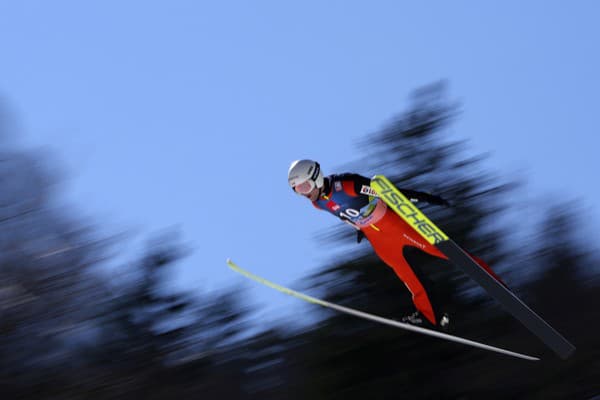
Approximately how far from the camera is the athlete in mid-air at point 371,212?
23.1 feet

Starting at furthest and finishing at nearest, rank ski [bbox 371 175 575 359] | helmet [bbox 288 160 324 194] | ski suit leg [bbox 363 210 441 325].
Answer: ski suit leg [bbox 363 210 441 325], ski [bbox 371 175 575 359], helmet [bbox 288 160 324 194]

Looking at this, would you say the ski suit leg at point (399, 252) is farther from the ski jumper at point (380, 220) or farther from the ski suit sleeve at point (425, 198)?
the ski suit sleeve at point (425, 198)

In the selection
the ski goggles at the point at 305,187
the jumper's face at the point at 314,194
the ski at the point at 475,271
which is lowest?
the ski at the point at 475,271

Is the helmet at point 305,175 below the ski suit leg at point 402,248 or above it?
above

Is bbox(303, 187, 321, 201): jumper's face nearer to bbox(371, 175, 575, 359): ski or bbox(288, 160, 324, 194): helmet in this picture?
bbox(288, 160, 324, 194): helmet

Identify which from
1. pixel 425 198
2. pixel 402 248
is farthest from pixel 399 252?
pixel 425 198

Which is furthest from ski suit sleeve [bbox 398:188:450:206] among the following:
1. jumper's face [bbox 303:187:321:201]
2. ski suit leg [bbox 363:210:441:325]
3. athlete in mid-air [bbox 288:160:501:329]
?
jumper's face [bbox 303:187:321:201]

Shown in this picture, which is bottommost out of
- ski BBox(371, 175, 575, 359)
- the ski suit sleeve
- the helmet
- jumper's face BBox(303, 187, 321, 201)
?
ski BBox(371, 175, 575, 359)

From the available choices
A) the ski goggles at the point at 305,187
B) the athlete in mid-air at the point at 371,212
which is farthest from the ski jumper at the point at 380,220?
the ski goggles at the point at 305,187

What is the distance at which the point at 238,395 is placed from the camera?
41.2 ft

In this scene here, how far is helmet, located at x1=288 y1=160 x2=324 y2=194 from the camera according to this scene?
6.99m

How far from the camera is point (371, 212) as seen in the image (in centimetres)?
731

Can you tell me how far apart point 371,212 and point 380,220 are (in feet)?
0.39

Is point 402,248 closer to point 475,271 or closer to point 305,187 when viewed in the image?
point 475,271
